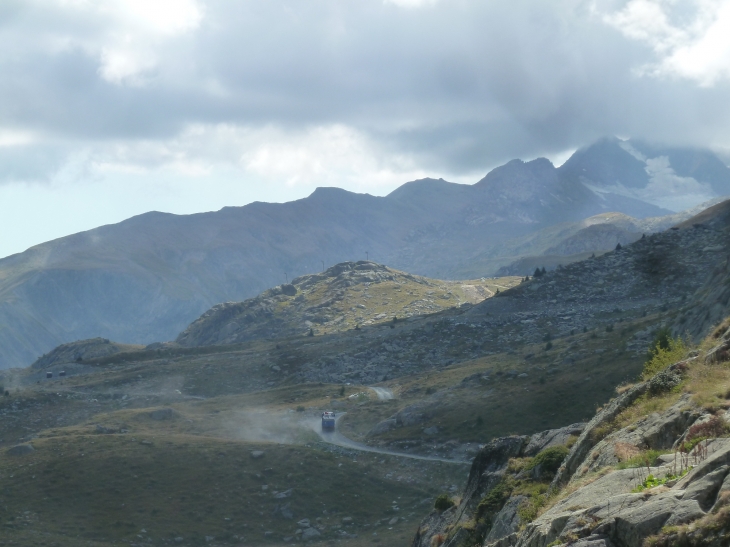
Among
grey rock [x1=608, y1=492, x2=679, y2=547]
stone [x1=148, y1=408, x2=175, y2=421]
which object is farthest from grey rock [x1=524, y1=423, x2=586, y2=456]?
stone [x1=148, y1=408, x2=175, y2=421]

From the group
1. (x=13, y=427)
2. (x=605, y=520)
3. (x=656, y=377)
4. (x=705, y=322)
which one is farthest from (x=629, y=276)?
(x=605, y=520)

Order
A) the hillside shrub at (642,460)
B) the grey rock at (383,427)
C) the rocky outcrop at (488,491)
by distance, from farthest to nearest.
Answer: the grey rock at (383,427) < the rocky outcrop at (488,491) < the hillside shrub at (642,460)

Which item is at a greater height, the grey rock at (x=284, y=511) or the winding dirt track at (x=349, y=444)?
the winding dirt track at (x=349, y=444)

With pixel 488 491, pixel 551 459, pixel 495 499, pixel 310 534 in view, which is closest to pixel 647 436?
pixel 551 459

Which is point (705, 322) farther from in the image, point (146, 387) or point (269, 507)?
point (146, 387)

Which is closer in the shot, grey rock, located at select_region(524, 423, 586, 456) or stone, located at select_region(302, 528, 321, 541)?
grey rock, located at select_region(524, 423, 586, 456)

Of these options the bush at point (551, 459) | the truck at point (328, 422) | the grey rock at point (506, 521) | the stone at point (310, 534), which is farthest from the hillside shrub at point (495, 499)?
the truck at point (328, 422)

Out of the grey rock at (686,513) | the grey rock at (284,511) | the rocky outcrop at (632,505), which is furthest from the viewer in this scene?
the grey rock at (284,511)

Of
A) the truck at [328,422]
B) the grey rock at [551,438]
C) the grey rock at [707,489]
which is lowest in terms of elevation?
the truck at [328,422]

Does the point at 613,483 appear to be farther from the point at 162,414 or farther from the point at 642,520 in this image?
the point at 162,414

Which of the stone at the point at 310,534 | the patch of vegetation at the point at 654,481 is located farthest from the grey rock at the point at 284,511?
the patch of vegetation at the point at 654,481

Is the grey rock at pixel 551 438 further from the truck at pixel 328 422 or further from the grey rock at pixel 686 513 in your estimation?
the truck at pixel 328 422

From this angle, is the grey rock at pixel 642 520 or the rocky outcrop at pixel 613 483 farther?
the rocky outcrop at pixel 613 483

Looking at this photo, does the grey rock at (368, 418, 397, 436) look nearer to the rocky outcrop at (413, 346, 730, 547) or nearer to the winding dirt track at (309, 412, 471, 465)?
the winding dirt track at (309, 412, 471, 465)
